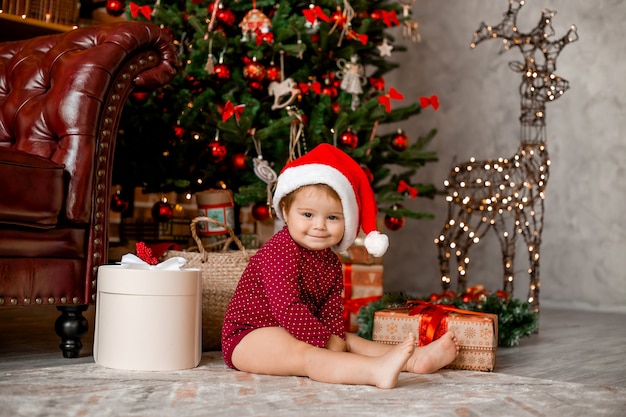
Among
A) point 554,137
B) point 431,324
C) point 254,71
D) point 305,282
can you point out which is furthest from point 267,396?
point 554,137

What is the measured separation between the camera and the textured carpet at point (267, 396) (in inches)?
50.5

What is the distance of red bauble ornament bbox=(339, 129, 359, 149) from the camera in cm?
280

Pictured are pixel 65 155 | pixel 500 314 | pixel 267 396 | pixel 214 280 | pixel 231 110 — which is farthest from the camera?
pixel 231 110

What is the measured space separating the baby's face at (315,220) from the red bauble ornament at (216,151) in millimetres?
1039

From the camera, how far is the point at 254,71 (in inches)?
108

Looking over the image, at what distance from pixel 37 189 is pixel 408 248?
A: 127 inches

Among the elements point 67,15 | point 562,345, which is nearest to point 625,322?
point 562,345

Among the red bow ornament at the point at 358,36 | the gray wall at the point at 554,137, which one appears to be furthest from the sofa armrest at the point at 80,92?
the gray wall at the point at 554,137

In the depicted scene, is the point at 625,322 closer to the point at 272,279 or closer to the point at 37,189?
the point at 272,279

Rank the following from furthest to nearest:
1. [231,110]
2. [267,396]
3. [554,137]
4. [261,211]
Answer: [554,137] → [261,211] → [231,110] → [267,396]

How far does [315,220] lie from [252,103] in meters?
1.18

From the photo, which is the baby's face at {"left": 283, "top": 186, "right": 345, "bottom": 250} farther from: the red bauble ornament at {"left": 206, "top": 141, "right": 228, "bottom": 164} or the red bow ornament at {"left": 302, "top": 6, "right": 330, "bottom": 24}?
the red bow ornament at {"left": 302, "top": 6, "right": 330, "bottom": 24}

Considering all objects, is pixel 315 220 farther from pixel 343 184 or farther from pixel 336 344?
pixel 336 344

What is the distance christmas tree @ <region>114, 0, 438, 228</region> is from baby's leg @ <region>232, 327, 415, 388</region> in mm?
1045
